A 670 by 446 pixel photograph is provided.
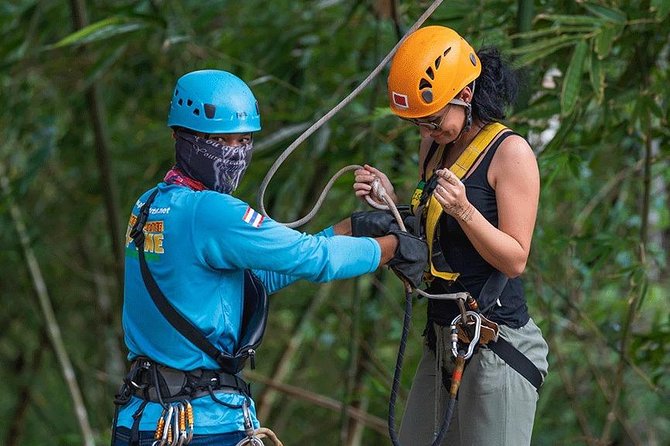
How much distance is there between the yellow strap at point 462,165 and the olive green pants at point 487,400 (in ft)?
0.84

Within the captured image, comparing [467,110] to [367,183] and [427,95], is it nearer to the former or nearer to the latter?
[427,95]

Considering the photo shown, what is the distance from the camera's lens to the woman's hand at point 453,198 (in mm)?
2912

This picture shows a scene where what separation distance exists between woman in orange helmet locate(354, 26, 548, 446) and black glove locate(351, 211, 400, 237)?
0.09 metres

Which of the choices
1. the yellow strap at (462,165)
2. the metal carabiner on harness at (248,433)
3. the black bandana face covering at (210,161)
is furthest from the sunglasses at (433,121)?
the metal carabiner on harness at (248,433)

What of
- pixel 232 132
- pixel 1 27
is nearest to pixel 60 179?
pixel 1 27

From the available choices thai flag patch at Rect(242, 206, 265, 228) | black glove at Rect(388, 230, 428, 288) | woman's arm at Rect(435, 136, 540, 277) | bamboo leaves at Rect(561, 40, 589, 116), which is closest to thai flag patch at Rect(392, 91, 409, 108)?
woman's arm at Rect(435, 136, 540, 277)

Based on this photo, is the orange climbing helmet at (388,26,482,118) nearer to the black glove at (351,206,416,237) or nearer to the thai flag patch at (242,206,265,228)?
the black glove at (351,206,416,237)

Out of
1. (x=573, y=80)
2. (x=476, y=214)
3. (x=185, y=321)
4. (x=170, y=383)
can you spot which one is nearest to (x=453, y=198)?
(x=476, y=214)

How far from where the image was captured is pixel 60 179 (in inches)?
319

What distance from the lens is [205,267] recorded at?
3012mm

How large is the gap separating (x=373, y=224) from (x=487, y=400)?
0.57m

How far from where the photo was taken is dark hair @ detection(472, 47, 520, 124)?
3.13 metres

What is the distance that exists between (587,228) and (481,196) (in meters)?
2.46

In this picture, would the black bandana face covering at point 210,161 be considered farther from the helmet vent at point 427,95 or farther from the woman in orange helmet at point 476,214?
the helmet vent at point 427,95
